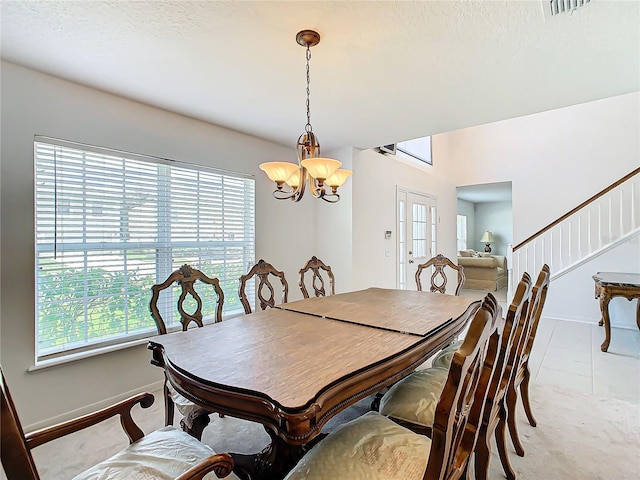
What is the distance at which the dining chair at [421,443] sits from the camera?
73 centimetres

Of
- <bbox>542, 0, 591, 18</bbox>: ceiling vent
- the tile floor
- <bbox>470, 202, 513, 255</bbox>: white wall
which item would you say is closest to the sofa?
<bbox>470, 202, 513, 255</bbox>: white wall

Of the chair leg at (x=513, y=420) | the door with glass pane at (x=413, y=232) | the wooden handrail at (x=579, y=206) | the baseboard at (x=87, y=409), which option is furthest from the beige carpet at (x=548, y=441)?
the wooden handrail at (x=579, y=206)

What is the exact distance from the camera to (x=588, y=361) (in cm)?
310

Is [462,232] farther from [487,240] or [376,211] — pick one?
[376,211]

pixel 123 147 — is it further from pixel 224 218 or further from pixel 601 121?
pixel 601 121

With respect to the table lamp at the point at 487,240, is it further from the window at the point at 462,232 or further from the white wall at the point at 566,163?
the white wall at the point at 566,163

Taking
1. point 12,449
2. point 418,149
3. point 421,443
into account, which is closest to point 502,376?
point 421,443

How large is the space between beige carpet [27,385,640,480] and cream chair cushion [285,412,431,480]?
90 centimetres

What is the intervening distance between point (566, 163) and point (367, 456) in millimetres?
5775

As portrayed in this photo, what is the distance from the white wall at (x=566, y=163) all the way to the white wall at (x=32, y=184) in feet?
17.1

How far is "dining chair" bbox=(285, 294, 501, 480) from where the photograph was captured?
0.73 m

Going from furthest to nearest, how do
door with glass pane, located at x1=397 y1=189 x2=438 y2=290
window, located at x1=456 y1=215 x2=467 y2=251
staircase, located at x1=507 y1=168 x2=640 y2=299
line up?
window, located at x1=456 y1=215 x2=467 y2=251 < door with glass pane, located at x1=397 y1=189 x2=438 y2=290 < staircase, located at x1=507 y1=168 x2=640 y2=299

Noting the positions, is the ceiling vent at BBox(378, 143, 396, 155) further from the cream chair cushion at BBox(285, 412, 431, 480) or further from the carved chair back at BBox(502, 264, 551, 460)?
the cream chair cushion at BBox(285, 412, 431, 480)

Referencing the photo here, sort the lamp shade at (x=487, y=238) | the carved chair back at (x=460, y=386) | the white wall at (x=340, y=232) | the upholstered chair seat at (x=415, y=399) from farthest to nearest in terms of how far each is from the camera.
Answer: the lamp shade at (x=487, y=238)
the white wall at (x=340, y=232)
the upholstered chair seat at (x=415, y=399)
the carved chair back at (x=460, y=386)
